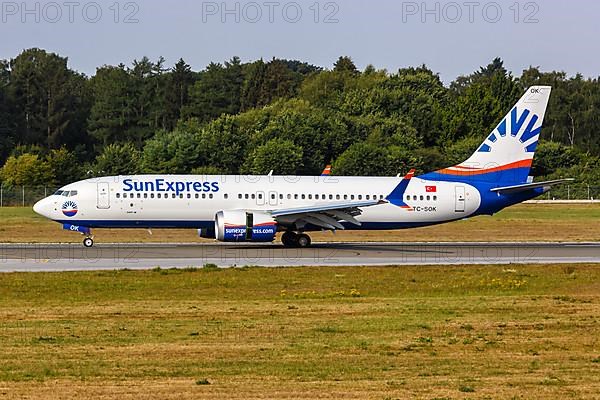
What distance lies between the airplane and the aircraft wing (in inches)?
1.7

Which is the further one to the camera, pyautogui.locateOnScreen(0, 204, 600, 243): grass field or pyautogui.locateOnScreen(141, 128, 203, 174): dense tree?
pyautogui.locateOnScreen(141, 128, 203, 174): dense tree

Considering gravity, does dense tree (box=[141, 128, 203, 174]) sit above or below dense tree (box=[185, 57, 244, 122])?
below

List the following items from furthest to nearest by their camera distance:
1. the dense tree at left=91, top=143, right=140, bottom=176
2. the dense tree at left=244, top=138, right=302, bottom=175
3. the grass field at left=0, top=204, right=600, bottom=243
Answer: the dense tree at left=91, top=143, right=140, bottom=176, the dense tree at left=244, top=138, right=302, bottom=175, the grass field at left=0, top=204, right=600, bottom=243

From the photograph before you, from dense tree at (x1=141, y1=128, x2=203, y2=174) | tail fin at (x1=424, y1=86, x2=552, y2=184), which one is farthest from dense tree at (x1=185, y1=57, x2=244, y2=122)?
tail fin at (x1=424, y1=86, x2=552, y2=184)

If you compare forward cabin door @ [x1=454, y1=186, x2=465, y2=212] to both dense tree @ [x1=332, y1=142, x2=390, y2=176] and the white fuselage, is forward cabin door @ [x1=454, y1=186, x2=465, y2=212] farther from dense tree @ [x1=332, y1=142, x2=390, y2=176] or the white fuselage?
dense tree @ [x1=332, y1=142, x2=390, y2=176]

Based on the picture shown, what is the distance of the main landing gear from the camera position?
46.3m

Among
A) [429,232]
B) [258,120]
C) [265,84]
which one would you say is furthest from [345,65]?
[429,232]

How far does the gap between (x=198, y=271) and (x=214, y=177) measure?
13.0m

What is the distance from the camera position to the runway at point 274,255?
36594 mm

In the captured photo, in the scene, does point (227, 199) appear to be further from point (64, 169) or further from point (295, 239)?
point (64, 169)

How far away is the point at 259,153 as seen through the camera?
89312mm

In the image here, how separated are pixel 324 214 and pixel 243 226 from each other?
4.10 m

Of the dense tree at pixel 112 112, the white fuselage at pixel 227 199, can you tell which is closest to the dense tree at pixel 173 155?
the dense tree at pixel 112 112

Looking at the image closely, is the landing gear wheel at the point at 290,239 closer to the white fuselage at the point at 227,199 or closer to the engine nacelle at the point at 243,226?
the white fuselage at the point at 227,199
